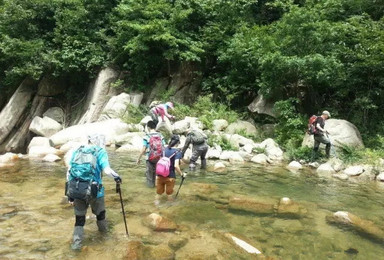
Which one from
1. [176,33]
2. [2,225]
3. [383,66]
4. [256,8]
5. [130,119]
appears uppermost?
[256,8]

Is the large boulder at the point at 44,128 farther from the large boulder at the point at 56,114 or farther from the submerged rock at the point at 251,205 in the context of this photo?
the submerged rock at the point at 251,205

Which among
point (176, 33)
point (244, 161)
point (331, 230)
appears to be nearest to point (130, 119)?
point (176, 33)

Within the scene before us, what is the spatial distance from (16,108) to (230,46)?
617 inches

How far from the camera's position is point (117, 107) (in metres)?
18.0

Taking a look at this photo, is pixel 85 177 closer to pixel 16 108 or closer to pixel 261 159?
pixel 261 159

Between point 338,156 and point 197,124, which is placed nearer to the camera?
point 338,156

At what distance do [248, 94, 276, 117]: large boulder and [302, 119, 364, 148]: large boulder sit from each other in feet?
10.4

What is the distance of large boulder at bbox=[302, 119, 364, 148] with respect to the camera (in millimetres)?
12044

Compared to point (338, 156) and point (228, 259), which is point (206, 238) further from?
point (338, 156)

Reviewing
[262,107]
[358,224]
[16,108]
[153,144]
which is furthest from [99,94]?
[358,224]

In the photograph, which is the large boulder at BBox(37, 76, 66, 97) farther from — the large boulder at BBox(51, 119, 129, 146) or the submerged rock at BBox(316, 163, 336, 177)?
the submerged rock at BBox(316, 163, 336, 177)

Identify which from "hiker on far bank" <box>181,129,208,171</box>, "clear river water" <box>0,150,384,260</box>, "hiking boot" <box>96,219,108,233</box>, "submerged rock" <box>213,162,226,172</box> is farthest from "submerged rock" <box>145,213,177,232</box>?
"submerged rock" <box>213,162,226,172</box>

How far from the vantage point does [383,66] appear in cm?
1277

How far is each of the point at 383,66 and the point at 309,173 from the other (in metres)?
6.13
